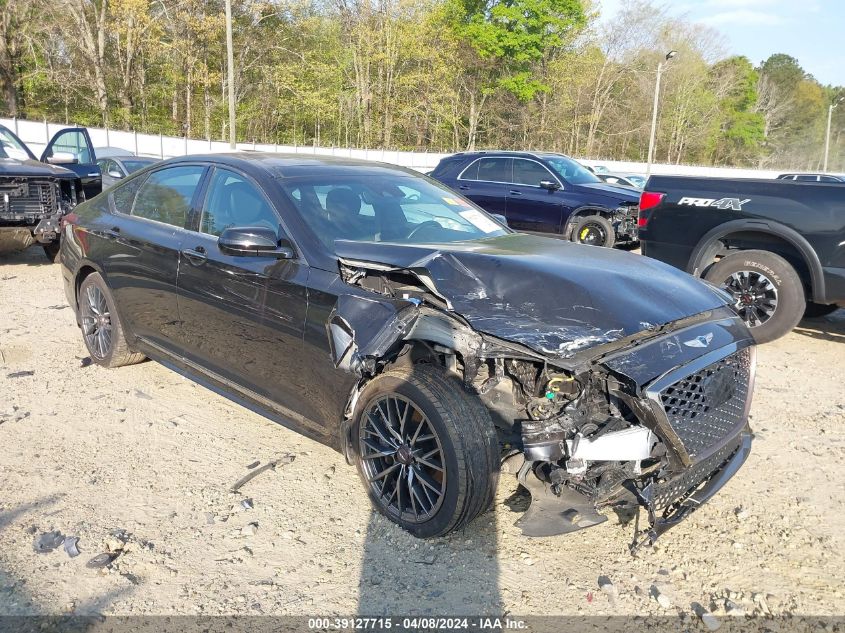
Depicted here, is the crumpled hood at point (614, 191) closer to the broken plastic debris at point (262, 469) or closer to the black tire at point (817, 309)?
the black tire at point (817, 309)

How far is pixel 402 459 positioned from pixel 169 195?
2.71 m

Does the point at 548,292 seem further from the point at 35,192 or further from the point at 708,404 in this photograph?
the point at 35,192

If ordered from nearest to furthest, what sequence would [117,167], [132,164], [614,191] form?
1. [614,191]
2. [117,167]
3. [132,164]

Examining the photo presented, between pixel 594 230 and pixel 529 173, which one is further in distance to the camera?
pixel 529 173

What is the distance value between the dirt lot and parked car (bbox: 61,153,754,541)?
263 millimetres

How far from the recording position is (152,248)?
4352mm

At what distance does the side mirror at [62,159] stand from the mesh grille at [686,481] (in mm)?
9571

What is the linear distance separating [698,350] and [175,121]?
148 ft

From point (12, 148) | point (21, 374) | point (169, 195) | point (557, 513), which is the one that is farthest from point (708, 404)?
point (12, 148)

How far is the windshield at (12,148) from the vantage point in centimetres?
934

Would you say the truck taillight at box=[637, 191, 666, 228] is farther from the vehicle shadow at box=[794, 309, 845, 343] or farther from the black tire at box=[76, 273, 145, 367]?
the black tire at box=[76, 273, 145, 367]

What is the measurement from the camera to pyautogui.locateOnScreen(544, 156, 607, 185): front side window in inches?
446

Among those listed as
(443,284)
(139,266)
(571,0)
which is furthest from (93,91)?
(443,284)

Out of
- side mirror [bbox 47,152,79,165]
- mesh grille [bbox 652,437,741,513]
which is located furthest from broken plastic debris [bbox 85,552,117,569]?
side mirror [bbox 47,152,79,165]
